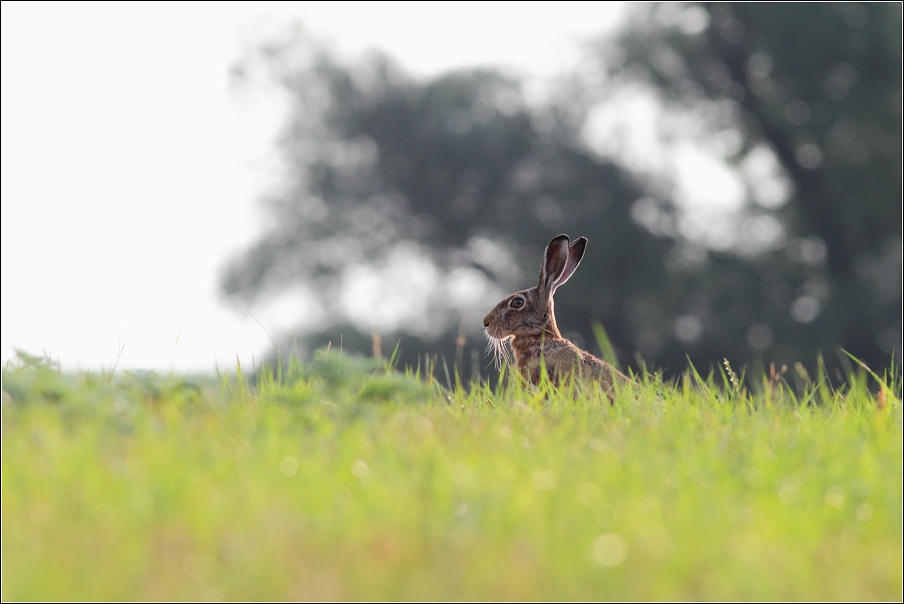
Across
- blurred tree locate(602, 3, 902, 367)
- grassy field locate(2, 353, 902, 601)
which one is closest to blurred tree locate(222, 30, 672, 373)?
blurred tree locate(602, 3, 902, 367)

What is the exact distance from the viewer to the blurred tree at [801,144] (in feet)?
82.3

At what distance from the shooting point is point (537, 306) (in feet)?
26.5

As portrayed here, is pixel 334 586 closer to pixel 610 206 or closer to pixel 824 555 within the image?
pixel 824 555

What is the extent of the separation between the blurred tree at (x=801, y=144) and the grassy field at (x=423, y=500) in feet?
67.3

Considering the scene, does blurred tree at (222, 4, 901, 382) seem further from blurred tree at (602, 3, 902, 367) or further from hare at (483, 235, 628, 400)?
hare at (483, 235, 628, 400)

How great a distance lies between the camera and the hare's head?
802 cm

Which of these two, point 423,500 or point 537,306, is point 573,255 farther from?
point 423,500

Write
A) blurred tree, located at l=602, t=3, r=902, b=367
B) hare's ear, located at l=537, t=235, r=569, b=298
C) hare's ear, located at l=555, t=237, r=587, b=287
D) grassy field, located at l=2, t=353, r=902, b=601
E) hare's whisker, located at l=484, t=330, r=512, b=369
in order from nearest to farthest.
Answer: grassy field, located at l=2, t=353, r=902, b=601 < hare's ear, located at l=537, t=235, r=569, b=298 < hare's whisker, located at l=484, t=330, r=512, b=369 < hare's ear, located at l=555, t=237, r=587, b=287 < blurred tree, located at l=602, t=3, r=902, b=367

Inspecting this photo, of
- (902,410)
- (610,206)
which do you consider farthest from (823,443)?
(610,206)

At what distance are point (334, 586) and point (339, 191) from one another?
26379mm

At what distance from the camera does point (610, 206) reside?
26.4 m

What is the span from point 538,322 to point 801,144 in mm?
21675

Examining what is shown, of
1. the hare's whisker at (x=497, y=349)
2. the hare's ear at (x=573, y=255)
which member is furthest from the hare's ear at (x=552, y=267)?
the hare's whisker at (x=497, y=349)

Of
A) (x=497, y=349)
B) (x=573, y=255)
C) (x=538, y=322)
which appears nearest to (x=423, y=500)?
(x=538, y=322)
